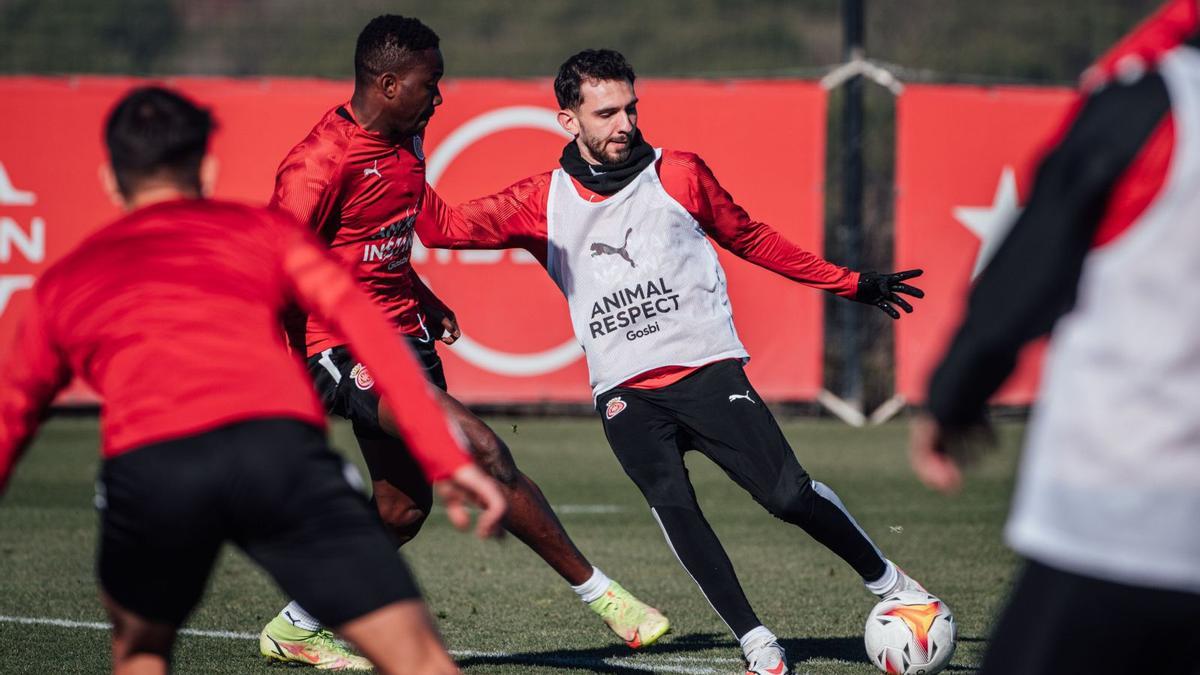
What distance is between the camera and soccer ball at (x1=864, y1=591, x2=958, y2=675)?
5.60 metres

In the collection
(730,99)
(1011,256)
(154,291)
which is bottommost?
(730,99)

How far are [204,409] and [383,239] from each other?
2947mm

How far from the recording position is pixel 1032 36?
56.9 feet

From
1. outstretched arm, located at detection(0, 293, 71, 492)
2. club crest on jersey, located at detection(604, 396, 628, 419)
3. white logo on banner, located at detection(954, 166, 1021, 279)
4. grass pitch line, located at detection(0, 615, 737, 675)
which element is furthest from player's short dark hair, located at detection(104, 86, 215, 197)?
white logo on banner, located at detection(954, 166, 1021, 279)

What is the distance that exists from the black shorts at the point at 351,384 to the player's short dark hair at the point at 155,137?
2419 mm

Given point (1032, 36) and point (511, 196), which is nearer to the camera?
point (511, 196)

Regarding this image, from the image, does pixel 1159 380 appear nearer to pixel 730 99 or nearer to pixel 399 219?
pixel 399 219

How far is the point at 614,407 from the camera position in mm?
5930

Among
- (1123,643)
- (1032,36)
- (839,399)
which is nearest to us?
(1123,643)

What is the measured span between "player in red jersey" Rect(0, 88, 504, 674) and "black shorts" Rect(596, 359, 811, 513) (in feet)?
7.88

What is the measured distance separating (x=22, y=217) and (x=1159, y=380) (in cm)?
1233

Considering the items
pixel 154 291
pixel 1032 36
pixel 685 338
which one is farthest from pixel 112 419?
pixel 1032 36

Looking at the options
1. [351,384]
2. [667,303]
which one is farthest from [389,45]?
[667,303]

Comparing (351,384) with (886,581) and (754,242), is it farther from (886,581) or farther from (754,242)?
(886,581)
